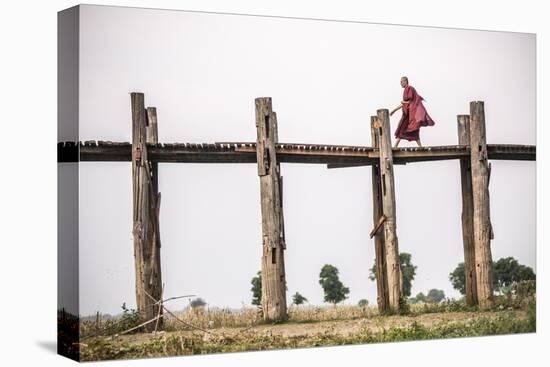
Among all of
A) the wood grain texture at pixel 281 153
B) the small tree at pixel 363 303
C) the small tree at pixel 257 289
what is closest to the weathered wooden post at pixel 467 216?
the wood grain texture at pixel 281 153

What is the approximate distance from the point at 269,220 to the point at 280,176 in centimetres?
66

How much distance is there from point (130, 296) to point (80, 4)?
3.64m

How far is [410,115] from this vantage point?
60.7 ft

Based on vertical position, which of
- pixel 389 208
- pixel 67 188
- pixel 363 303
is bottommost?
pixel 363 303

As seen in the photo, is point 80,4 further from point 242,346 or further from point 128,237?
point 242,346

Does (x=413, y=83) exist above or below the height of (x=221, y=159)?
above

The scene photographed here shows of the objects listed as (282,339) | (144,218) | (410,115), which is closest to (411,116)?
(410,115)

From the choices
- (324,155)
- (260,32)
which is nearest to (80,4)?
(260,32)

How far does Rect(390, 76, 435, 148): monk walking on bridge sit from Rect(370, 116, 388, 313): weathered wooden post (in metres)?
0.41

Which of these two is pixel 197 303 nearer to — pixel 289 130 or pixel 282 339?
pixel 282 339

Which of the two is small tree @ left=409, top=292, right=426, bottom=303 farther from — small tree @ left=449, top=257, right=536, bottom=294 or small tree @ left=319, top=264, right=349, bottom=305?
small tree @ left=319, top=264, right=349, bottom=305

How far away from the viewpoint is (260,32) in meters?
17.5

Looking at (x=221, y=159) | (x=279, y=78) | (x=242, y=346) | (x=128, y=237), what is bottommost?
(x=242, y=346)

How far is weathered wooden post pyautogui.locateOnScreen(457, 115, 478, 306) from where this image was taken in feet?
62.0
